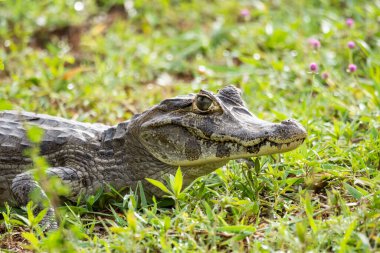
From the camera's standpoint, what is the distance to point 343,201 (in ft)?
13.6

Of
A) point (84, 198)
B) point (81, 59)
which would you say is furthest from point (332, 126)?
point (81, 59)

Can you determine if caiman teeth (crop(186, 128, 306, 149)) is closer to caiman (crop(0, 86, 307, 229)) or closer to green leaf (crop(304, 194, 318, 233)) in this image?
caiman (crop(0, 86, 307, 229))

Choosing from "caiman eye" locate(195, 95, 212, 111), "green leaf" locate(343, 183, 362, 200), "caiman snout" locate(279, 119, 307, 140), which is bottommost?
"green leaf" locate(343, 183, 362, 200)

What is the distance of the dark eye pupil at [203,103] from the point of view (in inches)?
179

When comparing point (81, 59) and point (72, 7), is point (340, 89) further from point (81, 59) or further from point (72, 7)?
point (72, 7)

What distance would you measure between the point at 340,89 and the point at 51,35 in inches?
155

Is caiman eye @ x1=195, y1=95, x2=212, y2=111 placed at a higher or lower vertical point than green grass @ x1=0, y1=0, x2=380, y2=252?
higher

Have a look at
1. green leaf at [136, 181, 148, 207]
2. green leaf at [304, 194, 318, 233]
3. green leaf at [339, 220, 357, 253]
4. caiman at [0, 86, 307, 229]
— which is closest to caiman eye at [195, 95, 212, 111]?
caiman at [0, 86, 307, 229]

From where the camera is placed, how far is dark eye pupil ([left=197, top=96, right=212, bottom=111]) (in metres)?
4.56

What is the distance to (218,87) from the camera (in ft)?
23.0

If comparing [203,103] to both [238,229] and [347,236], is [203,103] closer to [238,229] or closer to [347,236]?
[238,229]

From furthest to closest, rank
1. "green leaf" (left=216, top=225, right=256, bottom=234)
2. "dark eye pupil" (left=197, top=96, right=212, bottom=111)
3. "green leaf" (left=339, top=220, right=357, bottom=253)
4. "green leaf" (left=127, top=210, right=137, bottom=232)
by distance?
"dark eye pupil" (left=197, top=96, right=212, bottom=111)
"green leaf" (left=216, top=225, right=256, bottom=234)
"green leaf" (left=127, top=210, right=137, bottom=232)
"green leaf" (left=339, top=220, right=357, bottom=253)

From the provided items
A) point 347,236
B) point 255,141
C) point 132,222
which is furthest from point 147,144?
point 347,236

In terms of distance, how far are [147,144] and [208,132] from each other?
0.50 metres
